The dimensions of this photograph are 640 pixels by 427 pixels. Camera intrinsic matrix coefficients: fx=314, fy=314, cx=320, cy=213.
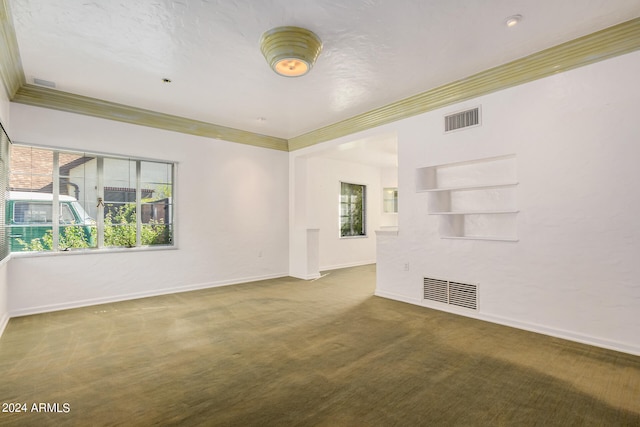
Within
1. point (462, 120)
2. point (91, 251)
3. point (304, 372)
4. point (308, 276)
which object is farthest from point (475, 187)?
point (91, 251)

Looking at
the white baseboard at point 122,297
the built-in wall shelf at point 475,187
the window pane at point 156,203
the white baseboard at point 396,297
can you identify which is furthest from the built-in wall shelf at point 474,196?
the window pane at point 156,203

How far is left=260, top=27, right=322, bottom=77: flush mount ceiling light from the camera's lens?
9.56 feet

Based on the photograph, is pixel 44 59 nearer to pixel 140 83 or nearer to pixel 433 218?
pixel 140 83

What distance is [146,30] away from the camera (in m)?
2.92

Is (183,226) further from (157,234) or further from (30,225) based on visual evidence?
(30,225)

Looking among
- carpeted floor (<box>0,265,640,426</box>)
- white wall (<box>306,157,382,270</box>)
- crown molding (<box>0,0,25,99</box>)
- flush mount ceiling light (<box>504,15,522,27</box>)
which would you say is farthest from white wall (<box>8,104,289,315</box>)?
flush mount ceiling light (<box>504,15,522,27</box>)

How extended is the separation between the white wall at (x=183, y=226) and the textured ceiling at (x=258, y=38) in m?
0.62

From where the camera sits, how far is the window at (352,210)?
8375mm

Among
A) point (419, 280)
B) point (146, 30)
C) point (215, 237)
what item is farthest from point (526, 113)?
point (215, 237)

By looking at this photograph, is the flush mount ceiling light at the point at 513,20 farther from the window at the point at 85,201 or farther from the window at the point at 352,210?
the window at the point at 352,210

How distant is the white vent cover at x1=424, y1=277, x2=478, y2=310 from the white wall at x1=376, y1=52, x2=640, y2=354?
0.32ft

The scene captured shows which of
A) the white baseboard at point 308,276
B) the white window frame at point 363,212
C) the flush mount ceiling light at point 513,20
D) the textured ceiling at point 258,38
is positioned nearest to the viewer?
the textured ceiling at point 258,38

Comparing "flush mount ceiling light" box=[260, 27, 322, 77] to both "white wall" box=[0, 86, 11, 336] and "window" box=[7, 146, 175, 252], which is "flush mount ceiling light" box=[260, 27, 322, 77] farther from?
"window" box=[7, 146, 175, 252]

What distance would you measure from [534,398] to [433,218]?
2.48 meters
